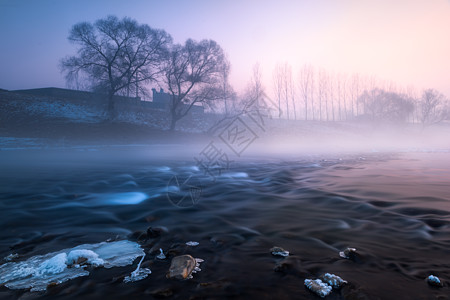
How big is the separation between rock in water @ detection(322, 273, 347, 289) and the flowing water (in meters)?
0.04

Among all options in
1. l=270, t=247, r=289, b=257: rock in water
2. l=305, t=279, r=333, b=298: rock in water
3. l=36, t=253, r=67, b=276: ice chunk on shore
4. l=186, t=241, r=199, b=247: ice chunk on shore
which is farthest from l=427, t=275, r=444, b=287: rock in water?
l=36, t=253, r=67, b=276: ice chunk on shore

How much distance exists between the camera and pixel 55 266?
6.83 feet

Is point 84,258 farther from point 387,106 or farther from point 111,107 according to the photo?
point 387,106

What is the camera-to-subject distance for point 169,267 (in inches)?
83.4

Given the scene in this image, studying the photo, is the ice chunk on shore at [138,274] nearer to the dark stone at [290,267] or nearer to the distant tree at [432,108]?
the dark stone at [290,267]

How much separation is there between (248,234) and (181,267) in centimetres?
115

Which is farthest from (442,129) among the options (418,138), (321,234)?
(321,234)

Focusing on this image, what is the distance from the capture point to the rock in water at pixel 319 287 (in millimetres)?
1721

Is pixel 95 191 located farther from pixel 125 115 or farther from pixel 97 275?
pixel 125 115

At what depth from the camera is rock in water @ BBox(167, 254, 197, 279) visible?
1962 millimetres

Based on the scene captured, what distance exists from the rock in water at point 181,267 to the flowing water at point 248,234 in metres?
0.07

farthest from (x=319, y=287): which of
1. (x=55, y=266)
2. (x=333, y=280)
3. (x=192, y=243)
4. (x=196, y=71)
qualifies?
(x=196, y=71)

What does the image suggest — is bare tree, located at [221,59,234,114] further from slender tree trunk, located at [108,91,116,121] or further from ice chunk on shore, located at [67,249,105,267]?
ice chunk on shore, located at [67,249,105,267]

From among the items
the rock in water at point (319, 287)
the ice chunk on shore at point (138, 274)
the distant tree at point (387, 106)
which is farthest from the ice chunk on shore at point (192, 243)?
the distant tree at point (387, 106)
